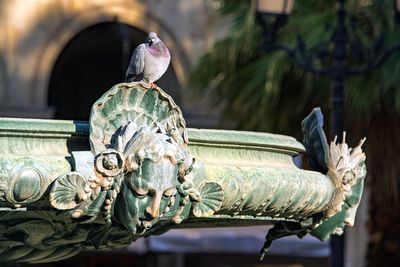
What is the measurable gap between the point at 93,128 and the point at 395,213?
34.0 feet

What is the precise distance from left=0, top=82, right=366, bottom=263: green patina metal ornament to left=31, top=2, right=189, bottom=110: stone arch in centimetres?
1634

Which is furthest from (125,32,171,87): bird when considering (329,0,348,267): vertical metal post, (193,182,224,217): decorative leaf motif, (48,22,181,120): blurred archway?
(48,22,181,120): blurred archway

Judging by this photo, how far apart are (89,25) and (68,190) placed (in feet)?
57.3

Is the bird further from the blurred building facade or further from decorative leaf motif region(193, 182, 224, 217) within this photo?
the blurred building facade

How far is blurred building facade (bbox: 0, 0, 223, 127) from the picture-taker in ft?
68.2

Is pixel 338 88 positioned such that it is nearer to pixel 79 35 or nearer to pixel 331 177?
pixel 331 177

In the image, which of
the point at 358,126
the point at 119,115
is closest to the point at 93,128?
the point at 119,115

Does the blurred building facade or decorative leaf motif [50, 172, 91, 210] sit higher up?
the blurred building facade

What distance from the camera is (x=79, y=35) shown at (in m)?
21.9

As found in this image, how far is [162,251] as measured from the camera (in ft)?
49.4

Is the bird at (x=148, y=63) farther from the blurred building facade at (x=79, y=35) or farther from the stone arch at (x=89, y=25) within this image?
the stone arch at (x=89, y=25)

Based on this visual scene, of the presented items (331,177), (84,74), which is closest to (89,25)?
(84,74)

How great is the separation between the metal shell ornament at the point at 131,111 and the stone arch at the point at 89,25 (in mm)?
16730

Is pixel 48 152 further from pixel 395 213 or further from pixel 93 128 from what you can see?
pixel 395 213
